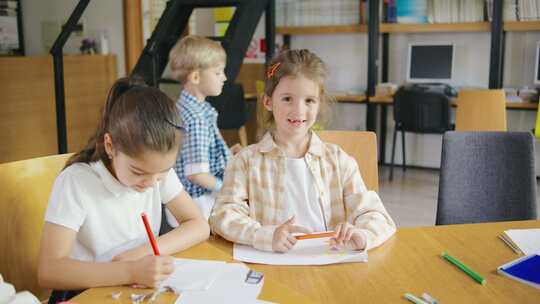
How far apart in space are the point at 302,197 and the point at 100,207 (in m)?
0.55

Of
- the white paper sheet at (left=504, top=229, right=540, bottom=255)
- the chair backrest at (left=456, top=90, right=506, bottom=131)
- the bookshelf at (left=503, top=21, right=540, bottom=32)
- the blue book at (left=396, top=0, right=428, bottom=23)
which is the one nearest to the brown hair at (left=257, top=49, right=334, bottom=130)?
the white paper sheet at (left=504, top=229, right=540, bottom=255)

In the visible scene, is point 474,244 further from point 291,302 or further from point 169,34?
point 169,34

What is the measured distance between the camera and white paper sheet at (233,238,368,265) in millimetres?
1242

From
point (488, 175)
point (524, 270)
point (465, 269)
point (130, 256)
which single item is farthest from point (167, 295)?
point (488, 175)

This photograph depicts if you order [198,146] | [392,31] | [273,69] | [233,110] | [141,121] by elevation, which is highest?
[392,31]

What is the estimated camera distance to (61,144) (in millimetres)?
4312

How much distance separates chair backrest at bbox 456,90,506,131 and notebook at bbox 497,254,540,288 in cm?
305

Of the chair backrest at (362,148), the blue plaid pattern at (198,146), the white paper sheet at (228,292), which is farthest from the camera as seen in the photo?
the blue plaid pattern at (198,146)

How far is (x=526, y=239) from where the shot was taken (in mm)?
1374

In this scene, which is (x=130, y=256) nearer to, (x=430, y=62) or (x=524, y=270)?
(x=524, y=270)

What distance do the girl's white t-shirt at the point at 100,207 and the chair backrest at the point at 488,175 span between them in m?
0.97

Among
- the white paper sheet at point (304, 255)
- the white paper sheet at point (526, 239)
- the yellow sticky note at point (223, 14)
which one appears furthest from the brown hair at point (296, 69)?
the yellow sticky note at point (223, 14)

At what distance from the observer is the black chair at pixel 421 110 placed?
475cm

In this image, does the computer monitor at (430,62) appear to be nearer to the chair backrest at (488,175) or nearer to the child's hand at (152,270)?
the chair backrest at (488,175)
